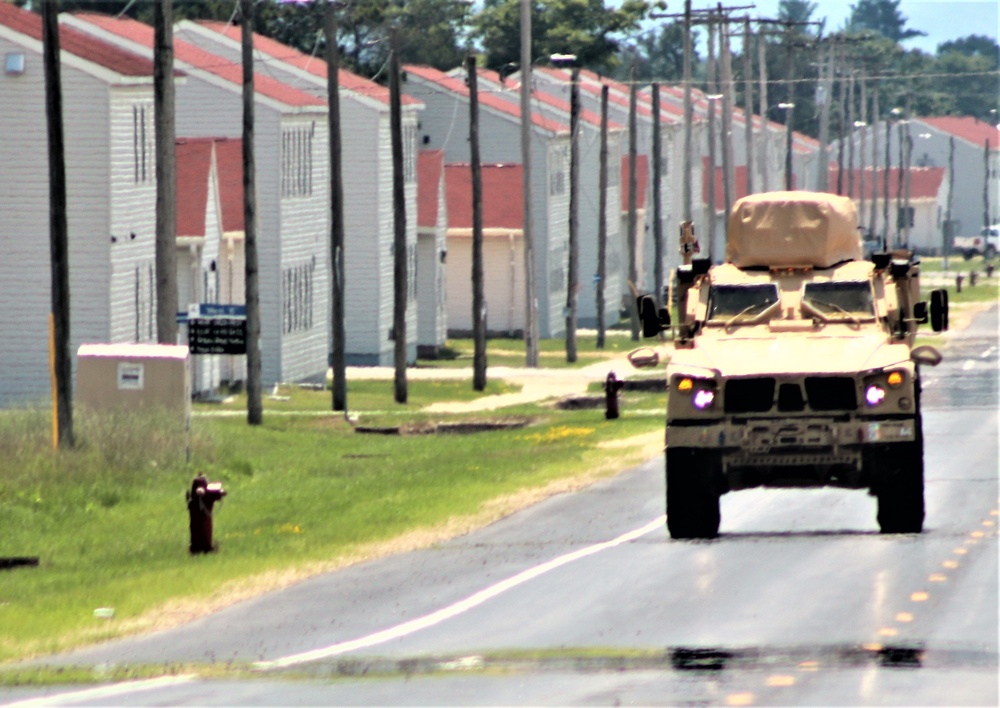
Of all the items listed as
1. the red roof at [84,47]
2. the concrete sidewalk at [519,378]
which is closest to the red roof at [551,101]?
the concrete sidewalk at [519,378]

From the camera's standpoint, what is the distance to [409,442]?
39469 mm

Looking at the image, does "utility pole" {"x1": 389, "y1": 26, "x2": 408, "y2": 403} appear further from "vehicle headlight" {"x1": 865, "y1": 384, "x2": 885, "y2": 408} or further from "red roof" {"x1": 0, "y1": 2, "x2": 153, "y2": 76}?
"vehicle headlight" {"x1": 865, "y1": 384, "x2": 885, "y2": 408}

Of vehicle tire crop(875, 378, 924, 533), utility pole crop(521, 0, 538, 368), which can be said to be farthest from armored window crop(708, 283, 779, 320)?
utility pole crop(521, 0, 538, 368)

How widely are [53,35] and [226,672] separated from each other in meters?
16.8

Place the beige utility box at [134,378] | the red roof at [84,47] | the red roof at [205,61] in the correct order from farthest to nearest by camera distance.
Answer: the red roof at [205,61] → the red roof at [84,47] → the beige utility box at [134,378]

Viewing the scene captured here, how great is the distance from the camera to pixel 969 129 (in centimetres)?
16050

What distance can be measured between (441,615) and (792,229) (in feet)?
15.4

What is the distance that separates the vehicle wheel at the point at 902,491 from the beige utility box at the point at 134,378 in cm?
1757

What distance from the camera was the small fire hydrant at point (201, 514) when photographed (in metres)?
22.7

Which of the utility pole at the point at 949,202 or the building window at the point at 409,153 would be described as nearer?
the building window at the point at 409,153

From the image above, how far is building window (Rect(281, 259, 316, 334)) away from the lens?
2154 inches

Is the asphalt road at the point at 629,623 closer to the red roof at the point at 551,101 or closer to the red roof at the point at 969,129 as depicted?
the red roof at the point at 551,101

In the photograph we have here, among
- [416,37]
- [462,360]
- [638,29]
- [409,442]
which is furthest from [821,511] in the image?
[416,37]

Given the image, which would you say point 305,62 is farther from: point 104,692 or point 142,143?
point 104,692
